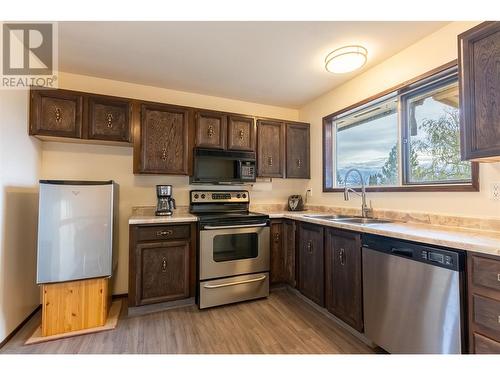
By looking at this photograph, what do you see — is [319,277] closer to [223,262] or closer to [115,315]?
[223,262]

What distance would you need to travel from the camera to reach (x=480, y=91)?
1298mm

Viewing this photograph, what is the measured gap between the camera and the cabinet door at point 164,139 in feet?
8.18

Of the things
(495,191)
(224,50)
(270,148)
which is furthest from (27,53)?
(495,191)

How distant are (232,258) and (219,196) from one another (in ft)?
2.77

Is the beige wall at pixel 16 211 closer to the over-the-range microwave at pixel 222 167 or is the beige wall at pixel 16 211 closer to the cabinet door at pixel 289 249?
the over-the-range microwave at pixel 222 167

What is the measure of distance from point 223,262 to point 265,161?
4.54 ft

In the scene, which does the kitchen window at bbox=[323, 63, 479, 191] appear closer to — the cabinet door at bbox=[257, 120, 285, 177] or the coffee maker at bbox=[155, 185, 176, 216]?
the cabinet door at bbox=[257, 120, 285, 177]

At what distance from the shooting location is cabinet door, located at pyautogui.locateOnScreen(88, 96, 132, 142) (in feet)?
7.60

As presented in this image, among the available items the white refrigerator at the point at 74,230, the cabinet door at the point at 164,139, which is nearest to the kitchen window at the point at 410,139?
the cabinet door at the point at 164,139

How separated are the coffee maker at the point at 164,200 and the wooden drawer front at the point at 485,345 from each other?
2530 millimetres

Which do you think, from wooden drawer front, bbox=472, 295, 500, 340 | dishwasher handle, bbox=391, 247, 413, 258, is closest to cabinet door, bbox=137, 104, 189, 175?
dishwasher handle, bbox=391, 247, 413, 258

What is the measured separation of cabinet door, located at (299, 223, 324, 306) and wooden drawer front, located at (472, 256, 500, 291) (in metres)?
1.15

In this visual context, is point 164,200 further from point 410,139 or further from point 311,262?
point 410,139
